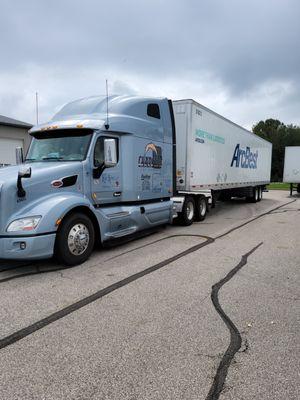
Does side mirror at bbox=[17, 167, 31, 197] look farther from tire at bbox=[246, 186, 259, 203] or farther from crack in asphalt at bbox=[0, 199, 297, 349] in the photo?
tire at bbox=[246, 186, 259, 203]

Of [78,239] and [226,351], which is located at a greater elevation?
[78,239]

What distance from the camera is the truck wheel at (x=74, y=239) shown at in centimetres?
601

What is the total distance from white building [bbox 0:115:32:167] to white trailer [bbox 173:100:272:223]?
1174 centimetres

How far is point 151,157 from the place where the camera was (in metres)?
8.77

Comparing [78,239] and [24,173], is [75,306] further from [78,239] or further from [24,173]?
[24,173]

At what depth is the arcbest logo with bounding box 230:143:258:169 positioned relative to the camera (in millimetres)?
15398

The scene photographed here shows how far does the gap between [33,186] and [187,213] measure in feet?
19.5

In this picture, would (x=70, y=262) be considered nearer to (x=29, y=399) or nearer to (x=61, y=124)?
(x=61, y=124)

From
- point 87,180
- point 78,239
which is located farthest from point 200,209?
point 78,239

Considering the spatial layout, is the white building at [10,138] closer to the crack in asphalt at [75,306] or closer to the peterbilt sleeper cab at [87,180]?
the peterbilt sleeper cab at [87,180]

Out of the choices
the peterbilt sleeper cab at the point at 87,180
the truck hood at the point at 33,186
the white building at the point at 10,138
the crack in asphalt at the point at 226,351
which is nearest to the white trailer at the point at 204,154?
the peterbilt sleeper cab at the point at 87,180

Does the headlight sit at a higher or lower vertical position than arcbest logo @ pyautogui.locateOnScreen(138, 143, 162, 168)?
lower

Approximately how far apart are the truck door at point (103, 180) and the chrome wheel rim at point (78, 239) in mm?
732

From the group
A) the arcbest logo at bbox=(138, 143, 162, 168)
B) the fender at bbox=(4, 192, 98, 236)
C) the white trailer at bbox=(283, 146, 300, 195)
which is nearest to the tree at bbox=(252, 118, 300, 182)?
the white trailer at bbox=(283, 146, 300, 195)
